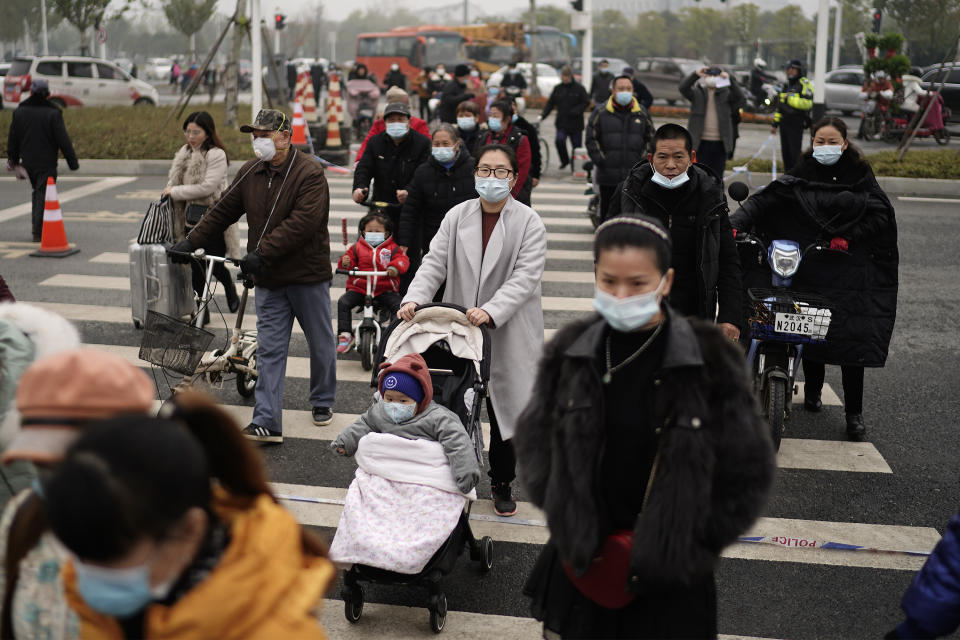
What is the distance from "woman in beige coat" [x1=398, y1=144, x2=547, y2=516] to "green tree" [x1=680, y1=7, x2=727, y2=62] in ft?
229

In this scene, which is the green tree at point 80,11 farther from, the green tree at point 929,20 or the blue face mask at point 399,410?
the blue face mask at point 399,410

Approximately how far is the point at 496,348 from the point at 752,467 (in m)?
2.82

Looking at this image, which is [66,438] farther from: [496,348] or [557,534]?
[496,348]

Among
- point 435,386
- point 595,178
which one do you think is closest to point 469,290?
point 435,386

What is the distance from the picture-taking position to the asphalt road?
4.74 m

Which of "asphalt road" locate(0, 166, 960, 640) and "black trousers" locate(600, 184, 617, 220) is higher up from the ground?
"black trousers" locate(600, 184, 617, 220)

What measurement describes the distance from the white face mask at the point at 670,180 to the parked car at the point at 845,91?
27.7 m

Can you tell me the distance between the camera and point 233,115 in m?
23.8

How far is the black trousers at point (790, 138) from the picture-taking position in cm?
1762

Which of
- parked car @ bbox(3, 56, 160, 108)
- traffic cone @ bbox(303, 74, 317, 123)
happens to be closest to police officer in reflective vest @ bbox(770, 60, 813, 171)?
traffic cone @ bbox(303, 74, 317, 123)

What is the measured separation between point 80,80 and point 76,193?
15.9 meters

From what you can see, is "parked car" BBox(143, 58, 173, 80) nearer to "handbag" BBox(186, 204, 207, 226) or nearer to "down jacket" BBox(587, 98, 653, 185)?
"down jacket" BBox(587, 98, 653, 185)

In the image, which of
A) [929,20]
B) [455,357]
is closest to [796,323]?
[455,357]

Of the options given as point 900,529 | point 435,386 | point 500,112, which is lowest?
point 900,529
